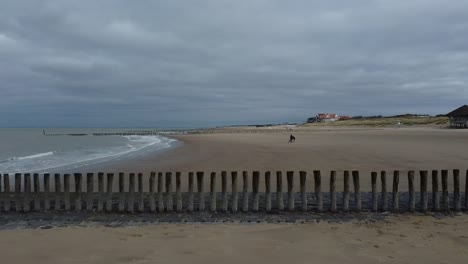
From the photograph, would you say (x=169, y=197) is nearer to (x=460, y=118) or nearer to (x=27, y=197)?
(x=27, y=197)

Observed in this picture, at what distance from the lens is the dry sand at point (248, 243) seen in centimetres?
601

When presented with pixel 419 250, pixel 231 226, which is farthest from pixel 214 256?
pixel 419 250

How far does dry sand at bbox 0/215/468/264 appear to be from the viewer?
6.01 m

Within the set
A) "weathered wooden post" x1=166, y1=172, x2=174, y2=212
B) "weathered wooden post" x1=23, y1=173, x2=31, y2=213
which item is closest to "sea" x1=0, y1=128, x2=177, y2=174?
"weathered wooden post" x1=23, y1=173, x2=31, y2=213

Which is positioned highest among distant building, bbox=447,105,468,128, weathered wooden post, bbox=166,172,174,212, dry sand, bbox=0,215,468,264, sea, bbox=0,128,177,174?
distant building, bbox=447,105,468,128

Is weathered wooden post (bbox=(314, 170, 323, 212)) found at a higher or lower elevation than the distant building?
lower

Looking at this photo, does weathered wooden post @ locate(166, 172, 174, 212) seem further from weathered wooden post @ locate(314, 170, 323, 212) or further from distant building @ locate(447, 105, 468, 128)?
distant building @ locate(447, 105, 468, 128)

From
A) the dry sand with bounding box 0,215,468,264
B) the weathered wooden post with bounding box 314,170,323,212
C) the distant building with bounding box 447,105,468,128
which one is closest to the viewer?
the dry sand with bounding box 0,215,468,264

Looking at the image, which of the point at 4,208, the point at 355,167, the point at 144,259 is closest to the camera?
the point at 144,259

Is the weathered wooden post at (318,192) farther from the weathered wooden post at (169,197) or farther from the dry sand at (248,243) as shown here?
the weathered wooden post at (169,197)

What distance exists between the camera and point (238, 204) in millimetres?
9734

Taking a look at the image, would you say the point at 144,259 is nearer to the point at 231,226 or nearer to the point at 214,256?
the point at 214,256

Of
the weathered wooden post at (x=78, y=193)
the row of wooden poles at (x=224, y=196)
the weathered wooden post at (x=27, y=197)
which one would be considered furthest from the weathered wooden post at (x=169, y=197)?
the weathered wooden post at (x=27, y=197)

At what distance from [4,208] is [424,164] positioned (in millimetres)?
17577
